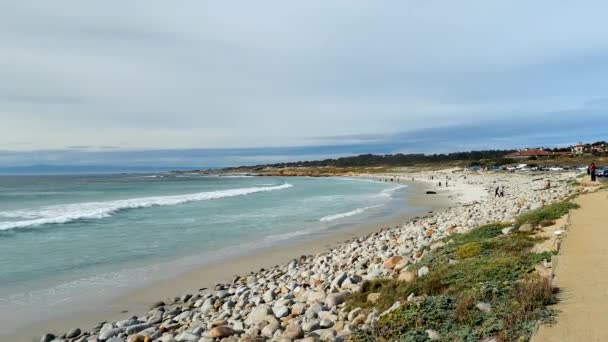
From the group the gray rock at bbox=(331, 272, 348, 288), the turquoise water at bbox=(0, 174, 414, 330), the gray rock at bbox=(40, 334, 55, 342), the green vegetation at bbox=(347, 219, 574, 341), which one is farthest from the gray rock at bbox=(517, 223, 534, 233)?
the gray rock at bbox=(40, 334, 55, 342)

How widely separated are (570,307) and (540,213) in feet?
27.9

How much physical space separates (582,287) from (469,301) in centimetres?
174

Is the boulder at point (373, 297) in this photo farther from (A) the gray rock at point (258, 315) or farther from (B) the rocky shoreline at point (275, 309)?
(A) the gray rock at point (258, 315)

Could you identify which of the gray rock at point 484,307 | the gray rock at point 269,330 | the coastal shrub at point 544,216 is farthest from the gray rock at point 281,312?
the coastal shrub at point 544,216

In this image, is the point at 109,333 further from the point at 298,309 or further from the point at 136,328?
the point at 298,309

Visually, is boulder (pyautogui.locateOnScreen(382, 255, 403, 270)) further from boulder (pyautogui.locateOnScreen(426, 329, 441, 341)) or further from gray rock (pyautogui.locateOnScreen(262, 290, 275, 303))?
boulder (pyautogui.locateOnScreen(426, 329, 441, 341))

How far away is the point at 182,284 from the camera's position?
1118cm

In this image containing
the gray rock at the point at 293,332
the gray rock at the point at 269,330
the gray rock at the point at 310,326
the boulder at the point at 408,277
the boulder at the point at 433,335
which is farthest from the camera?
the boulder at the point at 408,277

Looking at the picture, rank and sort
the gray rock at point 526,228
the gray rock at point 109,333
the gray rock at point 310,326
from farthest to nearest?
the gray rock at point 526,228, the gray rock at point 109,333, the gray rock at point 310,326

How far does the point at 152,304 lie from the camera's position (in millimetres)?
9594

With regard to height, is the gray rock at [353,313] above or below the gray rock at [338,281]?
above

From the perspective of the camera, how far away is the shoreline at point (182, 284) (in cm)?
833

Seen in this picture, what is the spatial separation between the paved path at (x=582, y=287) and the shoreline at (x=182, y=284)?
7441 mm

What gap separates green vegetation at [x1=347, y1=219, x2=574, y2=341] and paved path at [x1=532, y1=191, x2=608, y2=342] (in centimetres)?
20
